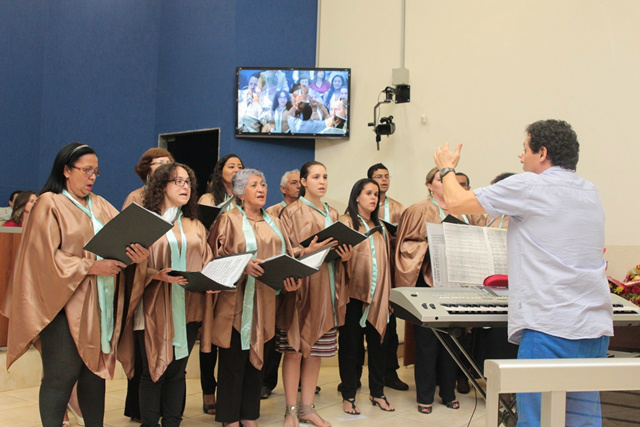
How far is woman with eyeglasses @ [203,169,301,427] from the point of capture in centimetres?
376

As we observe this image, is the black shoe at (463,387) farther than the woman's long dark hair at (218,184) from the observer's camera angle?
Yes

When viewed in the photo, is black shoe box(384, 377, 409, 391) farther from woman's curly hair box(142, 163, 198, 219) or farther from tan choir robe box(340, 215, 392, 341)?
woman's curly hair box(142, 163, 198, 219)

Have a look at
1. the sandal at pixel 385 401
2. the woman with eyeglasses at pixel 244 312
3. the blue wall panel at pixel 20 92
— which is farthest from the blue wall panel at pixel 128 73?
the woman with eyeglasses at pixel 244 312

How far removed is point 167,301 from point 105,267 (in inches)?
19.0

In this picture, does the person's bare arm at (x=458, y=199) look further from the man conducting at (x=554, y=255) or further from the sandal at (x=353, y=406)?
the sandal at (x=353, y=406)

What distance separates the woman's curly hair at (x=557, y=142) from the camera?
2.52 meters

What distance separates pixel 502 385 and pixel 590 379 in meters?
0.17

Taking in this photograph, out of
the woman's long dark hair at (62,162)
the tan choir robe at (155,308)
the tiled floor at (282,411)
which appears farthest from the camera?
the tiled floor at (282,411)

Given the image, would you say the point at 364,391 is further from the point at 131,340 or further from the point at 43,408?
the point at 43,408

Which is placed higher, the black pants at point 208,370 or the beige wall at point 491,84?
the beige wall at point 491,84

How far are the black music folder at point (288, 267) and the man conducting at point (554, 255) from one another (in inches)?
44.6

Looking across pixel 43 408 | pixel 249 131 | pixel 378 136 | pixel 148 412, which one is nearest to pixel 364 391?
pixel 148 412

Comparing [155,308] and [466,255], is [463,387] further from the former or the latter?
[155,308]

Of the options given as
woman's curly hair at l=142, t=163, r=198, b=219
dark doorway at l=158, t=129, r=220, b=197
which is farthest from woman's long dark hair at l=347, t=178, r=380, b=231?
dark doorway at l=158, t=129, r=220, b=197
